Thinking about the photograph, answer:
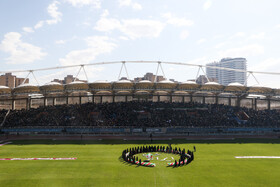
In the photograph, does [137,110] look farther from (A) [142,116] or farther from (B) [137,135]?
(B) [137,135]

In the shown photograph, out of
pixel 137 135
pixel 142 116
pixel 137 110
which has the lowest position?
pixel 137 135

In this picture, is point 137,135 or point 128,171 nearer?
point 128,171

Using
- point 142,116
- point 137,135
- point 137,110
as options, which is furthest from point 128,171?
point 137,110

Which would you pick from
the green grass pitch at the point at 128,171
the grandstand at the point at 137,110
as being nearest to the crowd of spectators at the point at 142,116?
the grandstand at the point at 137,110

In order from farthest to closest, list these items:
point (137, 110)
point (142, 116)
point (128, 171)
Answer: point (137, 110), point (142, 116), point (128, 171)

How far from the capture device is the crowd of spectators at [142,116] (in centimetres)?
4797

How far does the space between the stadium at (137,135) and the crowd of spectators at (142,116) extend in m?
0.24

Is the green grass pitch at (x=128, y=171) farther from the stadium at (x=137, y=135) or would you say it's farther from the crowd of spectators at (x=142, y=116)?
the crowd of spectators at (x=142, y=116)

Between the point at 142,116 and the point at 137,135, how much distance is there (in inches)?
429

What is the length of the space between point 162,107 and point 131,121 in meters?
11.1

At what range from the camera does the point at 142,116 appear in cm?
5338

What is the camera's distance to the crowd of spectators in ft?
157

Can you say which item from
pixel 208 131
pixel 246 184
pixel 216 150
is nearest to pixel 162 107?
pixel 208 131

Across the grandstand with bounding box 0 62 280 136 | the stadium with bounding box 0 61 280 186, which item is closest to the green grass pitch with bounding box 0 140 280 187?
the stadium with bounding box 0 61 280 186
